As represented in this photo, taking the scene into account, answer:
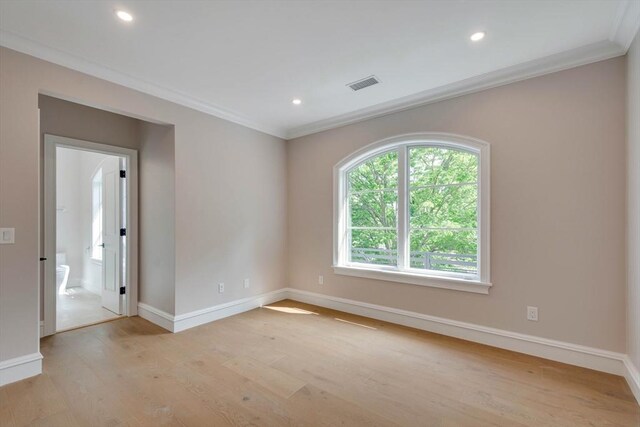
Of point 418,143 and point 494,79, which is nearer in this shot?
point 494,79

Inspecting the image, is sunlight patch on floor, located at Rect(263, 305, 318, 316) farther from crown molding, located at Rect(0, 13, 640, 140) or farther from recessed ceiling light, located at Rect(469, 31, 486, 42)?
recessed ceiling light, located at Rect(469, 31, 486, 42)

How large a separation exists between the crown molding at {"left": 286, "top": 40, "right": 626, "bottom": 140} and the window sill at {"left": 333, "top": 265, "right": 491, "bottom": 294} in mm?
2047

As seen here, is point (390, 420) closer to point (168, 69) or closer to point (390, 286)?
point (390, 286)

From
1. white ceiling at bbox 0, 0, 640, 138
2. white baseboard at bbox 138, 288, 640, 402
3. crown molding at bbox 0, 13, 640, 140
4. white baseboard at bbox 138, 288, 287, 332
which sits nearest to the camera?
white ceiling at bbox 0, 0, 640, 138

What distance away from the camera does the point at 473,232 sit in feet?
10.6

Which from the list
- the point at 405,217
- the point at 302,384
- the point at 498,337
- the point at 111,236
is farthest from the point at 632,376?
the point at 111,236

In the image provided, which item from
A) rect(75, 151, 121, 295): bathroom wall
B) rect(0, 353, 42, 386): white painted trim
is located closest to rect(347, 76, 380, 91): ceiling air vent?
rect(0, 353, 42, 386): white painted trim

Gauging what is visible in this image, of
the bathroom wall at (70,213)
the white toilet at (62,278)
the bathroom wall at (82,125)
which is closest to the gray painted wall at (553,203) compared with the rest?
the bathroom wall at (82,125)

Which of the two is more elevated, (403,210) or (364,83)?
(364,83)

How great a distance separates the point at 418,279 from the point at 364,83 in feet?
7.64

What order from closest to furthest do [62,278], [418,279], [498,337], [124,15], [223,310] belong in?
1. [124,15]
2. [498,337]
3. [418,279]
4. [223,310]
5. [62,278]

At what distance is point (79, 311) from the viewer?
4105 mm

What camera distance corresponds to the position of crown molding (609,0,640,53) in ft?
6.48

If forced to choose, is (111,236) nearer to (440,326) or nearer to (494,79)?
(440,326)
